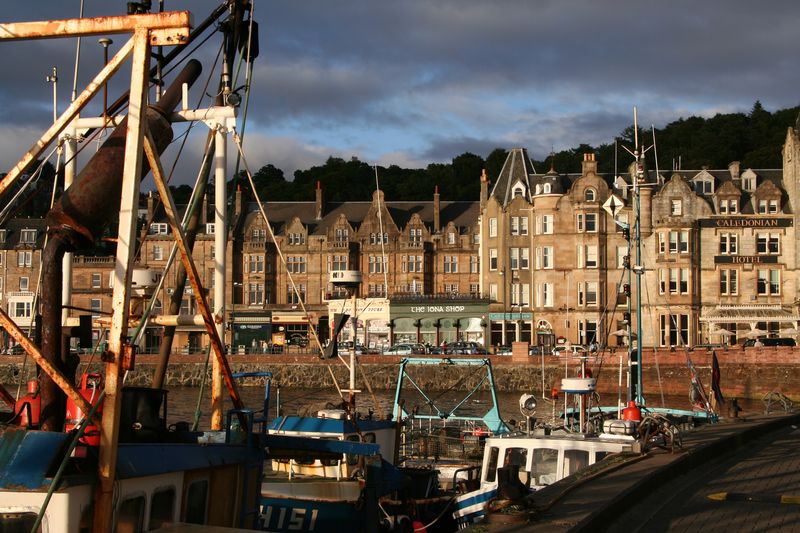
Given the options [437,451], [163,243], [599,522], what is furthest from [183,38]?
[163,243]

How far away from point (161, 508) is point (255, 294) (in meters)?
92.6

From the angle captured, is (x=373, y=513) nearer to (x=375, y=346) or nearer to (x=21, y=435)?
(x=21, y=435)

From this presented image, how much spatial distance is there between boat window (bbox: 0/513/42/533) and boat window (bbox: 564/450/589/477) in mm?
12743

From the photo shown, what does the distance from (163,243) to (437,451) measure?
82.7 m

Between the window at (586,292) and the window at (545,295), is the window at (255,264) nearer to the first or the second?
the window at (545,295)

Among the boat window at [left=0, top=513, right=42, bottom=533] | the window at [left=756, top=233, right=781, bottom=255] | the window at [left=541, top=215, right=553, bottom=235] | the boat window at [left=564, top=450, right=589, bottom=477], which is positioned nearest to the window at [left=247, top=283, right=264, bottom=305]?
the window at [left=541, top=215, right=553, bottom=235]

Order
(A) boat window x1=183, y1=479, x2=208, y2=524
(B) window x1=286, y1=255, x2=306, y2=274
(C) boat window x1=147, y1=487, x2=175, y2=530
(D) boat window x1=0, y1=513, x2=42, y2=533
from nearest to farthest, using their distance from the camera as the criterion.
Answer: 1. (D) boat window x1=0, y1=513, x2=42, y2=533
2. (C) boat window x1=147, y1=487, x2=175, y2=530
3. (A) boat window x1=183, y1=479, x2=208, y2=524
4. (B) window x1=286, y1=255, x2=306, y2=274

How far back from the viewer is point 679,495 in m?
16.7

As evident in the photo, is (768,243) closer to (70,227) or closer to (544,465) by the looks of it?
(544,465)

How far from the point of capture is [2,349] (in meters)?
87.1

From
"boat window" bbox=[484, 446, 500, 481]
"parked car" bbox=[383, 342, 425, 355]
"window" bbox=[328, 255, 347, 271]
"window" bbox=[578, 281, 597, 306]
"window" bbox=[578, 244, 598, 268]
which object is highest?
"window" bbox=[328, 255, 347, 271]

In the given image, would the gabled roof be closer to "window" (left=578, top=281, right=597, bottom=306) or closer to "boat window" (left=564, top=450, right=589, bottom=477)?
"window" (left=578, top=281, right=597, bottom=306)

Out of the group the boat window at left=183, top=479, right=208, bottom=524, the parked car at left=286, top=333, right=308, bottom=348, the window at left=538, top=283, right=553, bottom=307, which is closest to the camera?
the boat window at left=183, top=479, right=208, bottom=524

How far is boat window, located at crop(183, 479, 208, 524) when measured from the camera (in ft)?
43.7
